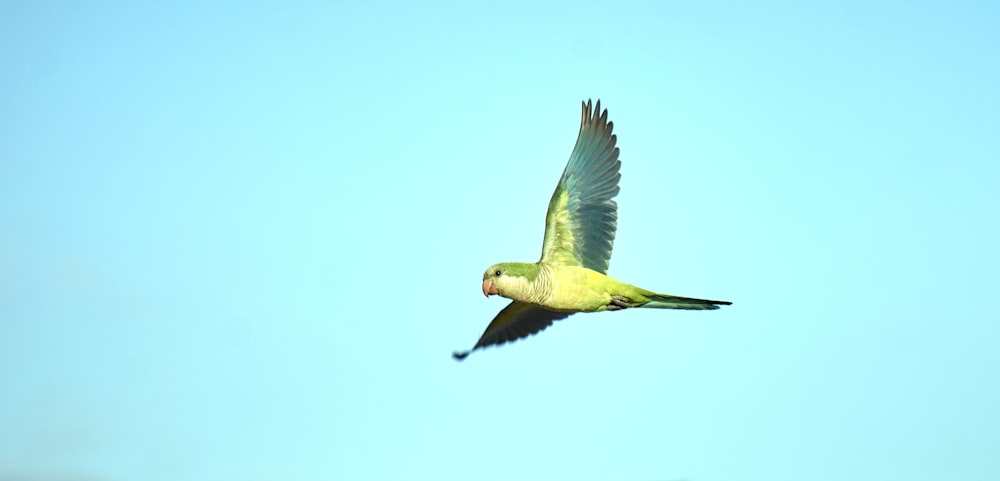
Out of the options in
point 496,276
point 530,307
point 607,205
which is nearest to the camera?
point 496,276

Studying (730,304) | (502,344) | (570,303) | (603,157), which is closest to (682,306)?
(730,304)

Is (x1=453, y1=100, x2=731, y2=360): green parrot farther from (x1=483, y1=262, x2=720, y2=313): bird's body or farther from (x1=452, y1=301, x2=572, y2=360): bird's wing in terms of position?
(x1=452, y1=301, x2=572, y2=360): bird's wing

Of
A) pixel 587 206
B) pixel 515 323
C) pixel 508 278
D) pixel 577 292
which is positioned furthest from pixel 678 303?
pixel 515 323

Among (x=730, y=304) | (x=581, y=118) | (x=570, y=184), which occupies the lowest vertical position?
(x=730, y=304)

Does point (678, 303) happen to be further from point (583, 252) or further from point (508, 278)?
point (508, 278)

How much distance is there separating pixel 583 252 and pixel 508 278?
59.8 inches

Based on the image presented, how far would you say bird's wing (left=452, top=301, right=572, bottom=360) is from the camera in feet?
55.4

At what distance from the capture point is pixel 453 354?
1741cm

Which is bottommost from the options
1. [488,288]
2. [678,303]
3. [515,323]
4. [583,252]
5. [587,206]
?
[678,303]

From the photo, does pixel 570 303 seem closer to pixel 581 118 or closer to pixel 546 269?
pixel 546 269

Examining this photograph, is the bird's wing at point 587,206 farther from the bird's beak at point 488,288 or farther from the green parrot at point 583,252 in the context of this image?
the bird's beak at point 488,288

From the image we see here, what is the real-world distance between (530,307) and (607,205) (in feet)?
8.41

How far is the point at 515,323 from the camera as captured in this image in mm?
17281

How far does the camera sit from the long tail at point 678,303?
14.4m
